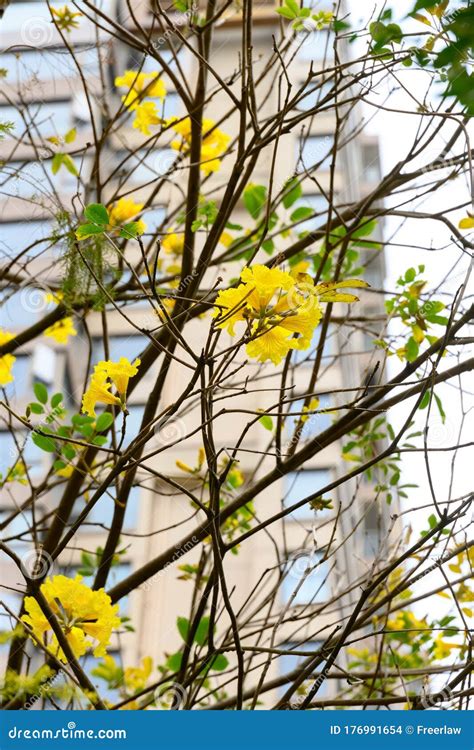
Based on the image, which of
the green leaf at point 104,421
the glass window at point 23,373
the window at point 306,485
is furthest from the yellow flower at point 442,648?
the glass window at point 23,373

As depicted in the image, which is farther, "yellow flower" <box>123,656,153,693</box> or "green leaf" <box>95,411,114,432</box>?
"yellow flower" <box>123,656,153,693</box>

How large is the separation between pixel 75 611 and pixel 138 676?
5.11ft

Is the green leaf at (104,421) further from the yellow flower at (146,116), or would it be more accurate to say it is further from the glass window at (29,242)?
the yellow flower at (146,116)

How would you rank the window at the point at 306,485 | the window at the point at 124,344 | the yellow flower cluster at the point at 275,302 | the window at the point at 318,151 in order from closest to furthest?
the yellow flower cluster at the point at 275,302 < the window at the point at 318,151 < the window at the point at 306,485 < the window at the point at 124,344

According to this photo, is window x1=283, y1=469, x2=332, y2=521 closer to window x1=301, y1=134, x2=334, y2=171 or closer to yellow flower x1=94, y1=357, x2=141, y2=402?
window x1=301, y1=134, x2=334, y2=171

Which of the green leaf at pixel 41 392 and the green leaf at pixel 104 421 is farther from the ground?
the green leaf at pixel 41 392

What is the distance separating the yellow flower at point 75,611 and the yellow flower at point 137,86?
1094 mm

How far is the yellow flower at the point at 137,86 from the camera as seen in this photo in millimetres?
1842

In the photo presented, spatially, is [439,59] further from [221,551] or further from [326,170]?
[326,170]

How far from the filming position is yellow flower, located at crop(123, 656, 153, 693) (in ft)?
8.06

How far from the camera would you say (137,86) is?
75.1 inches

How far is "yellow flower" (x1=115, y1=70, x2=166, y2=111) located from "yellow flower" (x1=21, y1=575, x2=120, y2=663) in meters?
1.09

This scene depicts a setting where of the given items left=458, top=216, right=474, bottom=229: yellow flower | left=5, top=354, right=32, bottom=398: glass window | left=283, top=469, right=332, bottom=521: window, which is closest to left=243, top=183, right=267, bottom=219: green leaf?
left=458, top=216, right=474, bottom=229: yellow flower

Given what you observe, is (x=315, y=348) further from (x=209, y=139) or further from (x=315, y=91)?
(x=315, y=91)
